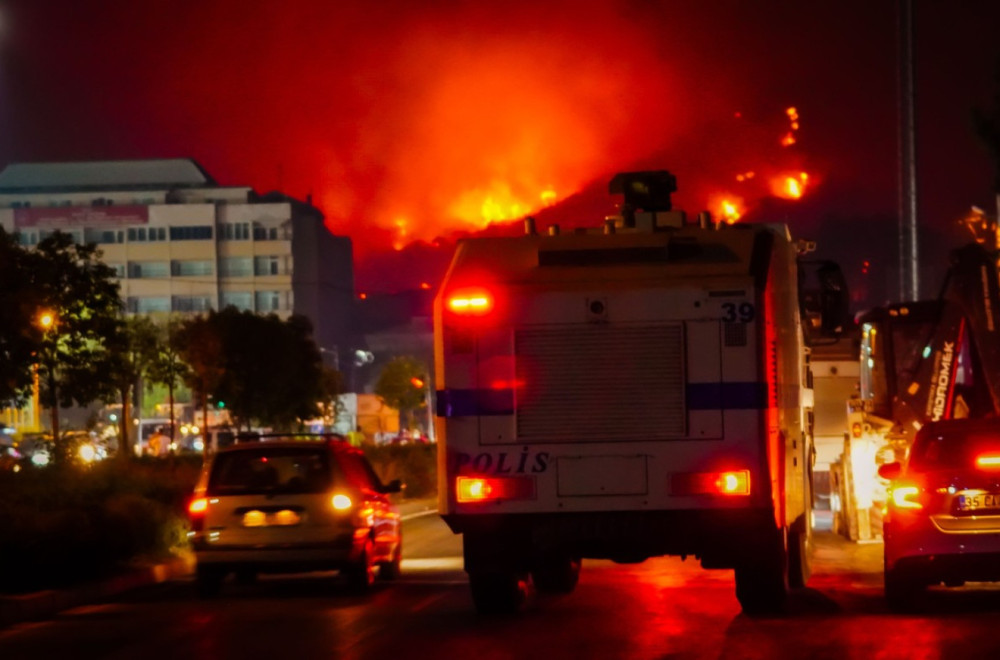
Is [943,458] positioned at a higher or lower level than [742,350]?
lower

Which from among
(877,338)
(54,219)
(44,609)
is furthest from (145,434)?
(44,609)

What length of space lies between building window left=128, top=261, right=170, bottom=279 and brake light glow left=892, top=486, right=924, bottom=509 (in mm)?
132085

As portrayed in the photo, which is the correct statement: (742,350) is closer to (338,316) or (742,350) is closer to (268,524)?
(268,524)

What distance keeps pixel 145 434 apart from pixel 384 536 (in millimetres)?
74106

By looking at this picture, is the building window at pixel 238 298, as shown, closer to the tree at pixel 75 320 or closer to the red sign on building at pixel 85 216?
the red sign on building at pixel 85 216

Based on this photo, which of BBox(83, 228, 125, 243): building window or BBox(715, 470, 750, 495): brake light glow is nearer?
BBox(715, 470, 750, 495): brake light glow

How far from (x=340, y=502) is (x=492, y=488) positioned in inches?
181

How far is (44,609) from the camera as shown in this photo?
52.1ft

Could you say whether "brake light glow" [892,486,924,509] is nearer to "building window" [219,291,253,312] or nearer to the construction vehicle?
the construction vehicle

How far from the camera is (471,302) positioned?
12930 millimetres

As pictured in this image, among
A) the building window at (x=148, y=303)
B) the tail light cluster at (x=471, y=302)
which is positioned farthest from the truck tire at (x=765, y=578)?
the building window at (x=148, y=303)

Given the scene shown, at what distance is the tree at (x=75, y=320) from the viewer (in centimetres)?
3159

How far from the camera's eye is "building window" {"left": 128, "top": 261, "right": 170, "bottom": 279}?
14225 cm

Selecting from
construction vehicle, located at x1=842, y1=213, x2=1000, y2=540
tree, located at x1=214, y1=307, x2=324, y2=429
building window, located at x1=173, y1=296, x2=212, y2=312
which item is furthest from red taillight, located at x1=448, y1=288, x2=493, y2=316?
building window, located at x1=173, y1=296, x2=212, y2=312
